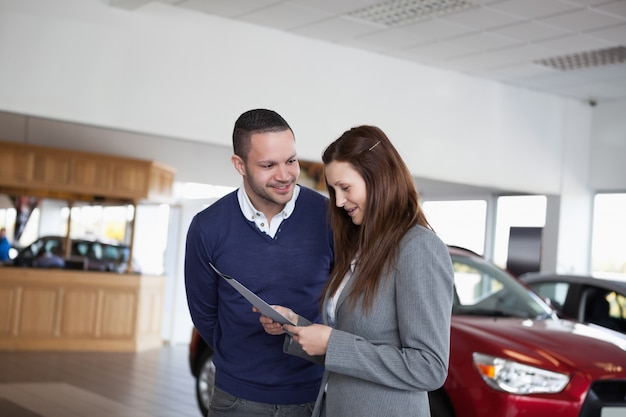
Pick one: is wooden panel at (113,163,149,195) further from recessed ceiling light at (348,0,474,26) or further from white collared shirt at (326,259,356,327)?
white collared shirt at (326,259,356,327)

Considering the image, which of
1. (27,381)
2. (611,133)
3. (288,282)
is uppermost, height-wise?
(611,133)

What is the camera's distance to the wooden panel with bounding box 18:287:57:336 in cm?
1151

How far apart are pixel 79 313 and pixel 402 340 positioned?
1039 centimetres

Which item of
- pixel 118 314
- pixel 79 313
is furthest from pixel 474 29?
pixel 79 313

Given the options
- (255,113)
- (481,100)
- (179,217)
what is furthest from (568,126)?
(255,113)

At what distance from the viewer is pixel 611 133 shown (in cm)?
1068

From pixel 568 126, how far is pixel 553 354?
22.6 ft

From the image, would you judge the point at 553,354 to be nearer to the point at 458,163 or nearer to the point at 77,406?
the point at 77,406

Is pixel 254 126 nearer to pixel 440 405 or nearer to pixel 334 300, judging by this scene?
pixel 334 300

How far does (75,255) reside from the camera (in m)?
12.4

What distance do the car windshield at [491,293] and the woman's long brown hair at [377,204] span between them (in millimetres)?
3197

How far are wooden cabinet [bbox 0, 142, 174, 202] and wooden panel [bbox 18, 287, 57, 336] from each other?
154 cm

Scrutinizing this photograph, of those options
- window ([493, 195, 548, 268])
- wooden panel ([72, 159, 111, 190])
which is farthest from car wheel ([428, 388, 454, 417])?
wooden panel ([72, 159, 111, 190])

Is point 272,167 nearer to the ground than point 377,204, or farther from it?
farther from it
